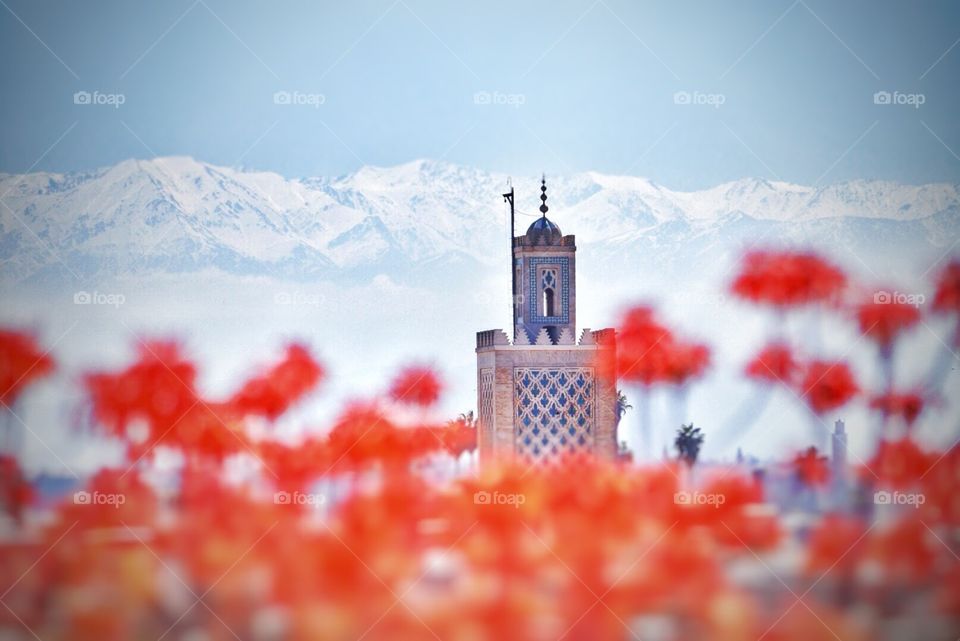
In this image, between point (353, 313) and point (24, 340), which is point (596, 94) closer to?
point (353, 313)

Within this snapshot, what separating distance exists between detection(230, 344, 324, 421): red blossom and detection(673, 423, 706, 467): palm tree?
7.20ft

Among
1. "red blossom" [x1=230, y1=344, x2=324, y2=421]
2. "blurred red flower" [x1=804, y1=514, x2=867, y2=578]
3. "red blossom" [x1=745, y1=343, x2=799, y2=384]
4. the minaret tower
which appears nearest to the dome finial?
the minaret tower

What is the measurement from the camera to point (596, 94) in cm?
889

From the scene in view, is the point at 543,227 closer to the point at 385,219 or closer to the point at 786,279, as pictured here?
the point at 385,219

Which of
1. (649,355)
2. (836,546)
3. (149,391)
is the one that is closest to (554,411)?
(649,355)

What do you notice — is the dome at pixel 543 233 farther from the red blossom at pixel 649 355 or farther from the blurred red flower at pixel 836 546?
the blurred red flower at pixel 836 546

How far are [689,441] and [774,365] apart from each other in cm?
68

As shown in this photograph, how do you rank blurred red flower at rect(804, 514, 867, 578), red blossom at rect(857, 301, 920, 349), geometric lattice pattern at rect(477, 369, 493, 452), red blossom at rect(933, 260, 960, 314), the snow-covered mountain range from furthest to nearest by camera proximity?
geometric lattice pattern at rect(477, 369, 493, 452), red blossom at rect(933, 260, 960, 314), red blossom at rect(857, 301, 920, 349), the snow-covered mountain range, blurred red flower at rect(804, 514, 867, 578)

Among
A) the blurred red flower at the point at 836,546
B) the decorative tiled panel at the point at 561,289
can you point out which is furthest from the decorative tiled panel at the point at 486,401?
the blurred red flower at the point at 836,546

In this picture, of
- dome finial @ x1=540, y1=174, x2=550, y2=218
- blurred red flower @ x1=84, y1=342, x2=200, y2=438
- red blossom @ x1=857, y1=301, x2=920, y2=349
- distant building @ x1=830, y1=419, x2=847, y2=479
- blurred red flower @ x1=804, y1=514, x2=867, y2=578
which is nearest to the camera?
blurred red flower @ x1=84, y1=342, x2=200, y2=438

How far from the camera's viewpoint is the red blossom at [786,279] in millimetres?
8617

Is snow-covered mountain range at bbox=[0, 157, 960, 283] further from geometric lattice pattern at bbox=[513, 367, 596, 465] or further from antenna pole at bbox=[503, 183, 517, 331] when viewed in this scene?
geometric lattice pattern at bbox=[513, 367, 596, 465]

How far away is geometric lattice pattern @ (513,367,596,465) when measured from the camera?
869 cm

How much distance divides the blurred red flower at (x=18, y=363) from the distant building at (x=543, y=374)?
2580 mm
